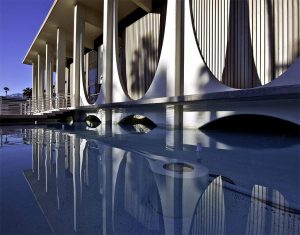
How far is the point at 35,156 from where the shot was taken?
11.4ft

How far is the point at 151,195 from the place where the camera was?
5.97 ft

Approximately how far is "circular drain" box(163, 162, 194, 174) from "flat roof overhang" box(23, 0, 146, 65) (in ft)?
30.2

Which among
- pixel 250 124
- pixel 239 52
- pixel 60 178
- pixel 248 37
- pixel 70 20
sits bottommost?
pixel 60 178

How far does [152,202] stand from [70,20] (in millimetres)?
14794

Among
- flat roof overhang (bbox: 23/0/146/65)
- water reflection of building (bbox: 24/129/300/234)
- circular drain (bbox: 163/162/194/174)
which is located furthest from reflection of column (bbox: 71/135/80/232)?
flat roof overhang (bbox: 23/0/146/65)

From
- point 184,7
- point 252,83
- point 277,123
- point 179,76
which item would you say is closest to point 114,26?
point 184,7

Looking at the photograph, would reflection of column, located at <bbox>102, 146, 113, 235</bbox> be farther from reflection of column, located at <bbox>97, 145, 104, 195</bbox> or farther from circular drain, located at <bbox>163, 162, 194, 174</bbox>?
circular drain, located at <bbox>163, 162, 194, 174</bbox>

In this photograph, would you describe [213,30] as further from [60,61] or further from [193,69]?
[60,61]

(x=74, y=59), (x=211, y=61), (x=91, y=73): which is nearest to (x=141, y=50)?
(x=74, y=59)

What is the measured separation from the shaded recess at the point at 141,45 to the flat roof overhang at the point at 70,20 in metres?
0.55

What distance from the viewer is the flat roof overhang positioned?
38.7ft

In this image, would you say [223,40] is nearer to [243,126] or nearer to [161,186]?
[243,126]

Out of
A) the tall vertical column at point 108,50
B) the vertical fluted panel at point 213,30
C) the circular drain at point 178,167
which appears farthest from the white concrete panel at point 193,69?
the tall vertical column at point 108,50

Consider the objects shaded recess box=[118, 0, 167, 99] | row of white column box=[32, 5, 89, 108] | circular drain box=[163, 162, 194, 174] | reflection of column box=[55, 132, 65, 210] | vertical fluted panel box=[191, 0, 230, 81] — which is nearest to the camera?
reflection of column box=[55, 132, 65, 210]
